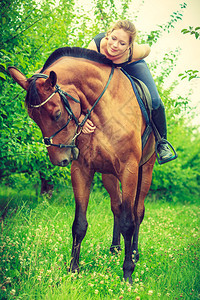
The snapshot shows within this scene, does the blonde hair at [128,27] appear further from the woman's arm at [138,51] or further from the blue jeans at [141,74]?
the blue jeans at [141,74]

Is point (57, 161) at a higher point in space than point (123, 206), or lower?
higher

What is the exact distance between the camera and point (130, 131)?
363cm

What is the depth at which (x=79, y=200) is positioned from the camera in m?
3.73

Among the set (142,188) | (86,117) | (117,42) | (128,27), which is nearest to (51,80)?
(86,117)

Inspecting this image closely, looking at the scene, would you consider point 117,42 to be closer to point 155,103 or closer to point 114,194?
point 155,103

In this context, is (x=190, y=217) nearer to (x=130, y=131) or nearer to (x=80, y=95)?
(x=130, y=131)

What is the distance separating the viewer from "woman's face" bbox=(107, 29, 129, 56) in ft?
12.0

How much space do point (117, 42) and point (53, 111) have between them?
1.32 metres

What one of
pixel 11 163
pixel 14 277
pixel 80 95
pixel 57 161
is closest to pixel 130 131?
pixel 80 95

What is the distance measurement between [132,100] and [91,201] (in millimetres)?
4113

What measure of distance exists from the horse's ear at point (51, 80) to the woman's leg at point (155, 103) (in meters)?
1.89

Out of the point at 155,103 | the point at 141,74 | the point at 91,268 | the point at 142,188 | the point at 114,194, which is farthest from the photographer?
the point at 142,188

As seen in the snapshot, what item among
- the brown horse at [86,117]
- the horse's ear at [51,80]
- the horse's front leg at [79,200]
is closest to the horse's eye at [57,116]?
the brown horse at [86,117]

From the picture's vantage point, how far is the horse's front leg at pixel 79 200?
12.1ft
